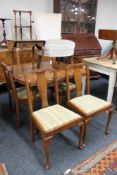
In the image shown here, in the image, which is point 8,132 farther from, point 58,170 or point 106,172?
Result: point 106,172

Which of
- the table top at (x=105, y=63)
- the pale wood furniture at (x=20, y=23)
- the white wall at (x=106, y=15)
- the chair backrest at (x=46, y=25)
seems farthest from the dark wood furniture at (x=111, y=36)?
the white wall at (x=106, y=15)

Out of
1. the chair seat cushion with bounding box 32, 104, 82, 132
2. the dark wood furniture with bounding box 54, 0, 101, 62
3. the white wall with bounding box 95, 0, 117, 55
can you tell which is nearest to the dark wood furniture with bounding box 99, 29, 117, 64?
the dark wood furniture with bounding box 54, 0, 101, 62

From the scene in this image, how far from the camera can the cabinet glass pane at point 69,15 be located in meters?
3.40

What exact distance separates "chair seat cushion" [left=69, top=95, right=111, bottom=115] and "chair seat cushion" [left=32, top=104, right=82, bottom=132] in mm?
179

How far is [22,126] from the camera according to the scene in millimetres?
2340

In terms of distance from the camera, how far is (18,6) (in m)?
3.26

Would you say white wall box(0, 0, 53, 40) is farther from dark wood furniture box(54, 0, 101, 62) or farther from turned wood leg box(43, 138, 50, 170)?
turned wood leg box(43, 138, 50, 170)

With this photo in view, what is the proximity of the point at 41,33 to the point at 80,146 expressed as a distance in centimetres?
172

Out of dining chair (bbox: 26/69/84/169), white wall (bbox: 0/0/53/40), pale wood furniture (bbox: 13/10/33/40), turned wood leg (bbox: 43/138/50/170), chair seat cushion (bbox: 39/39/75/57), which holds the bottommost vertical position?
turned wood leg (bbox: 43/138/50/170)

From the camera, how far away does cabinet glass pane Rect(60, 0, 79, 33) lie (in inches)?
134

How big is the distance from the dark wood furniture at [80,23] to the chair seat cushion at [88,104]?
1351mm

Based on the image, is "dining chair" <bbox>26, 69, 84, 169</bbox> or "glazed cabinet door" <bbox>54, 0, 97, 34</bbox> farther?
"glazed cabinet door" <bbox>54, 0, 97, 34</bbox>

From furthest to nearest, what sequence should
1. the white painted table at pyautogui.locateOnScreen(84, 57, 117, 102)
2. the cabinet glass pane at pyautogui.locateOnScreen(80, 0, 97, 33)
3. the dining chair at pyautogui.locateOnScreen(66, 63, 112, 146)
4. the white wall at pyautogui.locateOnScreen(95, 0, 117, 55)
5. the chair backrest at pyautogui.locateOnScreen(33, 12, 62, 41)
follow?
1. the white wall at pyautogui.locateOnScreen(95, 0, 117, 55)
2. the cabinet glass pane at pyautogui.locateOnScreen(80, 0, 97, 33)
3. the chair backrest at pyautogui.locateOnScreen(33, 12, 62, 41)
4. the white painted table at pyautogui.locateOnScreen(84, 57, 117, 102)
5. the dining chair at pyautogui.locateOnScreen(66, 63, 112, 146)

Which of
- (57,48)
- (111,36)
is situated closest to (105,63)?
(111,36)
